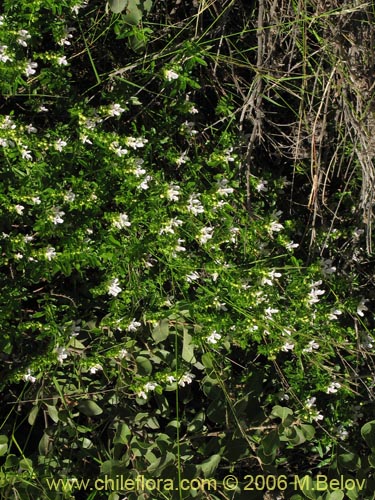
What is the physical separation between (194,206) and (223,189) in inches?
5.1

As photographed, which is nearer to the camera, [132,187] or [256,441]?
[132,187]

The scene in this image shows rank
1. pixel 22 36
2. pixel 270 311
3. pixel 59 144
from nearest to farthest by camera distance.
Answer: pixel 22 36 → pixel 59 144 → pixel 270 311

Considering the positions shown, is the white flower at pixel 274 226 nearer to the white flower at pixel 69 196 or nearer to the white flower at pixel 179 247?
the white flower at pixel 179 247

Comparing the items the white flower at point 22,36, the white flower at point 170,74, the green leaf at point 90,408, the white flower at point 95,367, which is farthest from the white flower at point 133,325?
the white flower at point 22,36

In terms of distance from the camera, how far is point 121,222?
221 cm

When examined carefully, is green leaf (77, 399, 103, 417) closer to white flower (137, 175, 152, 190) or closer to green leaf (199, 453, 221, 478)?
green leaf (199, 453, 221, 478)

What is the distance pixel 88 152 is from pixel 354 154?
108 cm

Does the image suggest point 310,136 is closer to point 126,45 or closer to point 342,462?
point 126,45

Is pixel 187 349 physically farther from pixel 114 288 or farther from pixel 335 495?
pixel 335 495

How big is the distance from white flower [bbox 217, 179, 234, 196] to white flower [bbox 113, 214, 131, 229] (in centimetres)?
35

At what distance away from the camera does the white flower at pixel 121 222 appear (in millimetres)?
2205

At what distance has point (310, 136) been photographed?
8.40ft

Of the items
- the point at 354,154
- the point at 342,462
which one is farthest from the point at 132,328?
the point at 354,154

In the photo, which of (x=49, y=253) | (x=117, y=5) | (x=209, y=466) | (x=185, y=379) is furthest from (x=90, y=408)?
(x=117, y=5)
